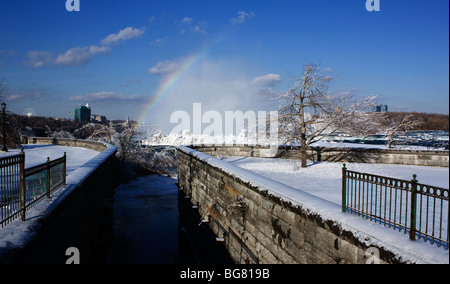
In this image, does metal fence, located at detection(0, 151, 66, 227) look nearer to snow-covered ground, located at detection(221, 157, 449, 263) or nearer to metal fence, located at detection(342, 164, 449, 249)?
snow-covered ground, located at detection(221, 157, 449, 263)

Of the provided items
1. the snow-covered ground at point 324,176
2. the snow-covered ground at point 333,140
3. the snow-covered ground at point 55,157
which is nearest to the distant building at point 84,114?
the snow-covered ground at point 333,140

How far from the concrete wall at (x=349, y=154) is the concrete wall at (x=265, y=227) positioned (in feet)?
29.0

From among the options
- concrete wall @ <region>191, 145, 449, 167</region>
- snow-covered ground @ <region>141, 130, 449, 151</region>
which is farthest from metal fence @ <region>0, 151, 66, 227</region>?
concrete wall @ <region>191, 145, 449, 167</region>

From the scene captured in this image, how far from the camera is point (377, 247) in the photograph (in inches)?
145

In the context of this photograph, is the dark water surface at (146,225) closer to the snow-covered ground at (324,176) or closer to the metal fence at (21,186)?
the snow-covered ground at (324,176)

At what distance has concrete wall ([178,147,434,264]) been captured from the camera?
445 cm

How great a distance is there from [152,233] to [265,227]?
29.5ft

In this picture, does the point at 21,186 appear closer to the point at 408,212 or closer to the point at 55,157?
the point at 408,212

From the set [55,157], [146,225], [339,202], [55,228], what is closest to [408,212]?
[339,202]

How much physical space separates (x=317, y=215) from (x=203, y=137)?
42.9 metres

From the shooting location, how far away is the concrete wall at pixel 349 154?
15759 mm
